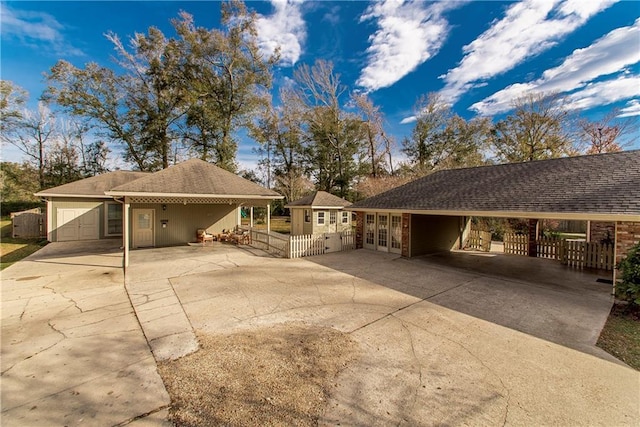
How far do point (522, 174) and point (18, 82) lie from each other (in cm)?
3671

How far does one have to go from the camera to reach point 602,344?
166 inches

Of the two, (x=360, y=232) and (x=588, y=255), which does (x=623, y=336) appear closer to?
(x=588, y=255)

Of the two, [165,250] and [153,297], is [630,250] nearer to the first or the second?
[153,297]

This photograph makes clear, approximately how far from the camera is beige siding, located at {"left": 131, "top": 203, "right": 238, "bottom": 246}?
Answer: 43.4 ft

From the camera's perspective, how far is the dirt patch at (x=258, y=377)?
265cm

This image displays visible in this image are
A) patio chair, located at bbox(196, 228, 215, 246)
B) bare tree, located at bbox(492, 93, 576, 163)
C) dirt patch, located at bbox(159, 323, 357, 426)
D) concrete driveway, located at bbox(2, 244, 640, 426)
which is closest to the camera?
dirt patch, located at bbox(159, 323, 357, 426)

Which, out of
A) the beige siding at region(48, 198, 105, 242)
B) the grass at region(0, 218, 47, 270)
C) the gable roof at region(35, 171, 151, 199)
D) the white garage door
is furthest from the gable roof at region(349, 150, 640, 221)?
the white garage door

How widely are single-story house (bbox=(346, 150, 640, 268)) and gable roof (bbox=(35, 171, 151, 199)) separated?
13.5 metres

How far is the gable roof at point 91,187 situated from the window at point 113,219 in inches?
24.1

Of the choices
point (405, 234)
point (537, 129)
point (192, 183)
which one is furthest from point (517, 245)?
point (537, 129)

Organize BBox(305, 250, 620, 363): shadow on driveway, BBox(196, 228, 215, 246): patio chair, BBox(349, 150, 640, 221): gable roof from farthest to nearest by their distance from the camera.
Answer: BBox(196, 228, 215, 246): patio chair → BBox(349, 150, 640, 221): gable roof → BBox(305, 250, 620, 363): shadow on driveway

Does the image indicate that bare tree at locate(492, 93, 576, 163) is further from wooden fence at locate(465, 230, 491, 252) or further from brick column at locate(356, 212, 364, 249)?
brick column at locate(356, 212, 364, 249)

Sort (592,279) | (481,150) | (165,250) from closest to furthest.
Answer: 1. (592,279)
2. (165,250)
3. (481,150)

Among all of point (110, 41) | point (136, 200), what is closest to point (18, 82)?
point (110, 41)
